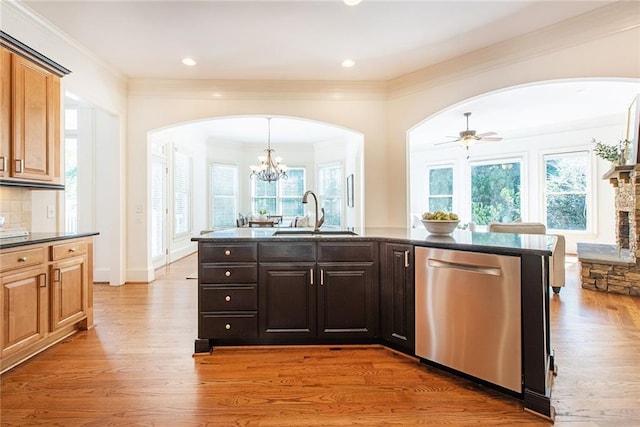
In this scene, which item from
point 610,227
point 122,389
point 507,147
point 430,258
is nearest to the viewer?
point 122,389

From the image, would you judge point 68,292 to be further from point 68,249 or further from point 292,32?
point 292,32

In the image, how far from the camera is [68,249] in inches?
105

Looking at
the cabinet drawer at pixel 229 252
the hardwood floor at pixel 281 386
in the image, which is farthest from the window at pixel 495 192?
the cabinet drawer at pixel 229 252

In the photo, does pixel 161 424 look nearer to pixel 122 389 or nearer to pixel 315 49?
pixel 122 389

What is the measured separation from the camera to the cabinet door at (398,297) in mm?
2305

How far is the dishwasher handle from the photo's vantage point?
187cm

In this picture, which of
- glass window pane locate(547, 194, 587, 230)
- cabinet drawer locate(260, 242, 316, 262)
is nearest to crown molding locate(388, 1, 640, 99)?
cabinet drawer locate(260, 242, 316, 262)

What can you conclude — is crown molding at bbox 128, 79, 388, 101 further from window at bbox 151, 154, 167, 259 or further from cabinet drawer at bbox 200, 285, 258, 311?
cabinet drawer at bbox 200, 285, 258, 311

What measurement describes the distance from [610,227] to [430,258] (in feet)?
22.5

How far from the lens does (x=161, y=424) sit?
5.50 ft

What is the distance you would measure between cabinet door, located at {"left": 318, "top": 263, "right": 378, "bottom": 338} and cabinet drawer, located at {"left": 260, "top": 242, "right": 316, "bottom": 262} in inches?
5.4

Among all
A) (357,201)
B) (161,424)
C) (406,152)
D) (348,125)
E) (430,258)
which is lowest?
(161,424)

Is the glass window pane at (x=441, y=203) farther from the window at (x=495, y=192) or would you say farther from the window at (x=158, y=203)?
the window at (x=158, y=203)

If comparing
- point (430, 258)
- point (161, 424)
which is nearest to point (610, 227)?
point (430, 258)
